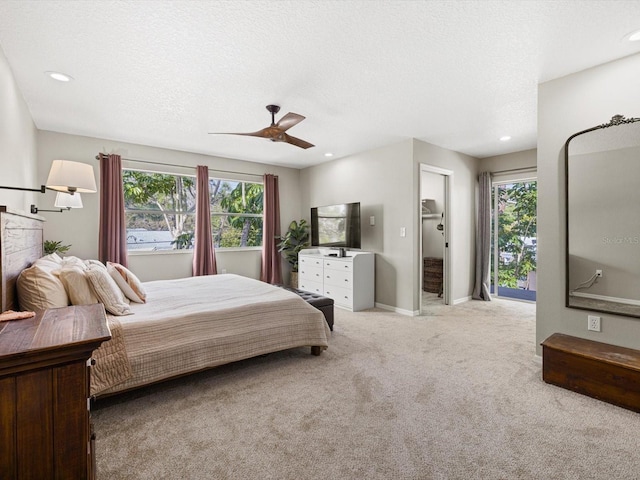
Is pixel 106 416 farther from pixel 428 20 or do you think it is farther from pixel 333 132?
pixel 333 132

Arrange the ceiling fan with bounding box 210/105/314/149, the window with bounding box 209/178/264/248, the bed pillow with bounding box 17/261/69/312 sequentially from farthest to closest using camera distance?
the window with bounding box 209/178/264/248
the ceiling fan with bounding box 210/105/314/149
the bed pillow with bounding box 17/261/69/312

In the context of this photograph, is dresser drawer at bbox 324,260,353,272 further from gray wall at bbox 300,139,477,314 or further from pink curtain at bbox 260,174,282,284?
pink curtain at bbox 260,174,282,284

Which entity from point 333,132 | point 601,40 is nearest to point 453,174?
point 333,132

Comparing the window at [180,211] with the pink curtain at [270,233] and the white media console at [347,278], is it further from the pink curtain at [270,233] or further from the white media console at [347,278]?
the white media console at [347,278]

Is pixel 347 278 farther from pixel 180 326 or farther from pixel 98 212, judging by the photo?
pixel 98 212

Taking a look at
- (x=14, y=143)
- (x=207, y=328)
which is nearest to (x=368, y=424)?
(x=207, y=328)

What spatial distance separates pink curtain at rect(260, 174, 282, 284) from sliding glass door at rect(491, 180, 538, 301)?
13.0 ft

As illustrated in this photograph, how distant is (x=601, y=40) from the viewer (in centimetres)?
224

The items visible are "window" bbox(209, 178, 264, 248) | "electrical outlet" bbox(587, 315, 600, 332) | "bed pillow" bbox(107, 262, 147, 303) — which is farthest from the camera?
"window" bbox(209, 178, 264, 248)

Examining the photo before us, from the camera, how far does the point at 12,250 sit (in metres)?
1.85

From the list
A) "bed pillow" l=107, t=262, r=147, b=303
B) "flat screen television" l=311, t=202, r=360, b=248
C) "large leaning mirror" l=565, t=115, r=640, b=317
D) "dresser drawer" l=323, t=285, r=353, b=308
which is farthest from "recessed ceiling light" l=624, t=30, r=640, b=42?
"bed pillow" l=107, t=262, r=147, b=303

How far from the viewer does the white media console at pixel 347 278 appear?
4.81 metres

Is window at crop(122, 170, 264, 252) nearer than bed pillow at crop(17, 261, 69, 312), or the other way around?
bed pillow at crop(17, 261, 69, 312)

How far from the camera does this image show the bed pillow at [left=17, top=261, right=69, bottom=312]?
1.89 metres
